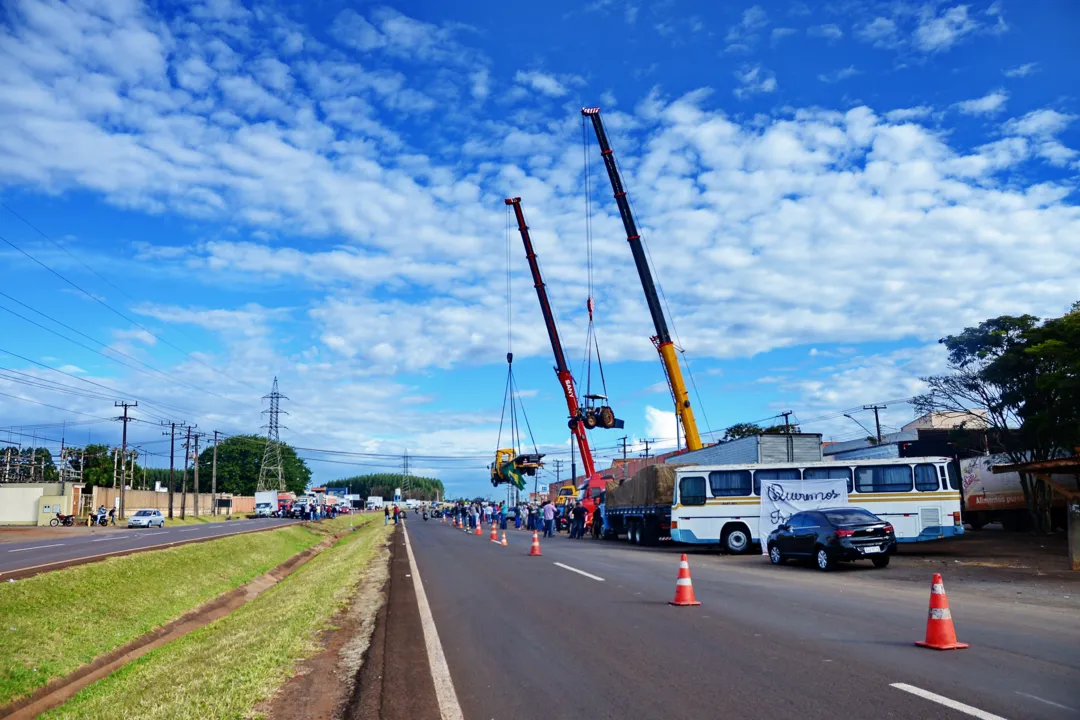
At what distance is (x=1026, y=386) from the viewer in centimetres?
3134

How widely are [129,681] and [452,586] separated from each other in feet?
24.1

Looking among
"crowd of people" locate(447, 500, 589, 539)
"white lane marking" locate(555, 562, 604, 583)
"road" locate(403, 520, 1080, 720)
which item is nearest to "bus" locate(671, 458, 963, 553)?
"white lane marking" locate(555, 562, 604, 583)

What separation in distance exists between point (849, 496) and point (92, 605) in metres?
19.9

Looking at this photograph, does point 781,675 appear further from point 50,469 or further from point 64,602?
point 50,469

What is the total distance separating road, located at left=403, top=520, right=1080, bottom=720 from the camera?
21.2 feet

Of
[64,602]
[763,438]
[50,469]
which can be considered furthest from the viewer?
[50,469]

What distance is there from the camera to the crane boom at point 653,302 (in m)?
37.7

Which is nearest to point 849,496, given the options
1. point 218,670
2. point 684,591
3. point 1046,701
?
point 684,591

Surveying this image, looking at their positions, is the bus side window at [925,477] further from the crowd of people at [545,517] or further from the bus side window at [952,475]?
the crowd of people at [545,517]

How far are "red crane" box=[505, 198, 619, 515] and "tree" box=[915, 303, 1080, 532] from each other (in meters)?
16.1

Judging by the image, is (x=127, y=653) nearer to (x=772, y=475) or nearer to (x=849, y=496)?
(x=772, y=475)

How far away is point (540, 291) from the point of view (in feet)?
177

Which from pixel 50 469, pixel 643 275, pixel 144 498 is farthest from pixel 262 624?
pixel 50 469

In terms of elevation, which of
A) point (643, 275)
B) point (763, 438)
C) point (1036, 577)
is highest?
point (643, 275)
